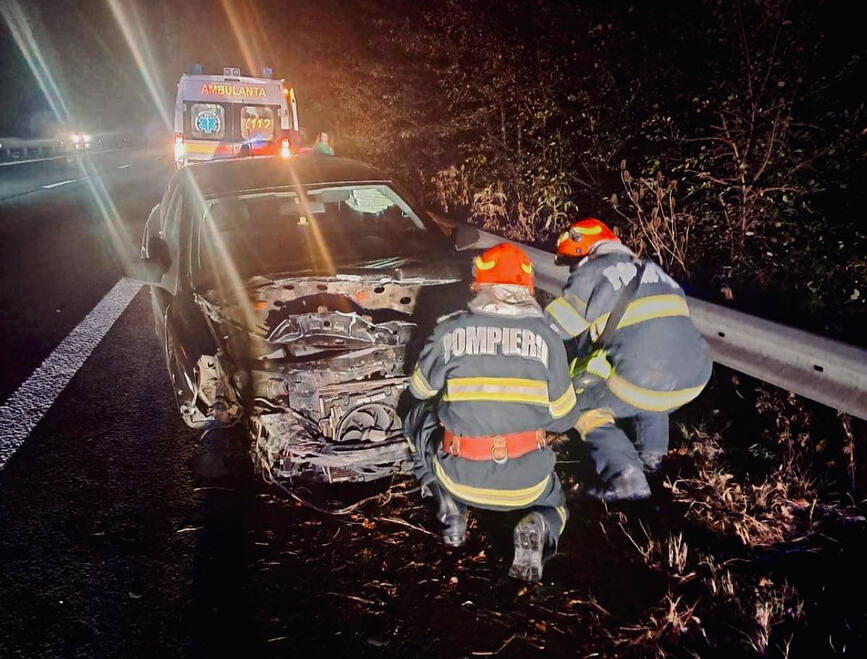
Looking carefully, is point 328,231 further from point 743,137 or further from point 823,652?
point 823,652

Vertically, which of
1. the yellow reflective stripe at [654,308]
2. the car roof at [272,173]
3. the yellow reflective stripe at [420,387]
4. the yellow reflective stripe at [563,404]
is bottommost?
the yellow reflective stripe at [563,404]

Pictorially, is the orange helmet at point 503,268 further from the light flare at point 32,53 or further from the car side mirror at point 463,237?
the light flare at point 32,53

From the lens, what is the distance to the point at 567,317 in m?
3.20

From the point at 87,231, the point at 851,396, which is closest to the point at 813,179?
the point at 851,396

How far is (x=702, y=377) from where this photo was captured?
313 cm

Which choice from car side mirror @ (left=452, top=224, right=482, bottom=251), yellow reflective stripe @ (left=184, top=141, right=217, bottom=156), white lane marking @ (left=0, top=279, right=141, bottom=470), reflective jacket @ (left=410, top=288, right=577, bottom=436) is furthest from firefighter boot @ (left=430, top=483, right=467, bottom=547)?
yellow reflective stripe @ (left=184, top=141, right=217, bottom=156)

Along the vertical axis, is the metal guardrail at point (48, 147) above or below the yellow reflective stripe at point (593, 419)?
above

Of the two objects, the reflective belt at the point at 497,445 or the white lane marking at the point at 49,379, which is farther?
the white lane marking at the point at 49,379

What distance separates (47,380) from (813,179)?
5.48 meters

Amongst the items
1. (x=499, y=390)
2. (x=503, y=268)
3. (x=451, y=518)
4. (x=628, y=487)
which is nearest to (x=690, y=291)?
(x=628, y=487)

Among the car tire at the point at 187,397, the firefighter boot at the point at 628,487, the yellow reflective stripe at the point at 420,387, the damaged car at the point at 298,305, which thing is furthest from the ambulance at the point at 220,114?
the firefighter boot at the point at 628,487

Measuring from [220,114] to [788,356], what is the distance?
1056 centimetres

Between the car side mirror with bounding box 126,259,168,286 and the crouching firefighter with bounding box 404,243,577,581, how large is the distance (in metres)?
1.97

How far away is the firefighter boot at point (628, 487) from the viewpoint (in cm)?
297
